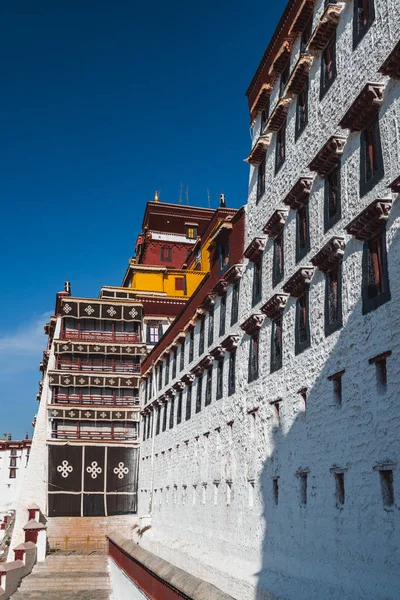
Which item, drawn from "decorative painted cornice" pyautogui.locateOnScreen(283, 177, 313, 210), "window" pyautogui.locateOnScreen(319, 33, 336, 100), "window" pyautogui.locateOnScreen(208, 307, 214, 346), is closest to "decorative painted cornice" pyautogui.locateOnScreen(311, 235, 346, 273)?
"decorative painted cornice" pyautogui.locateOnScreen(283, 177, 313, 210)

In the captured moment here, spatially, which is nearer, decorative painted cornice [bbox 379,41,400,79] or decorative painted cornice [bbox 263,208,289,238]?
decorative painted cornice [bbox 379,41,400,79]

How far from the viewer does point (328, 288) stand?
47.1ft

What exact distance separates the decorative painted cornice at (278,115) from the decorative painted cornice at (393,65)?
6171 mm

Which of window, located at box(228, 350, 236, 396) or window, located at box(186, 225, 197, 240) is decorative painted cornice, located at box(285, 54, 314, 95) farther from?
window, located at box(186, 225, 197, 240)

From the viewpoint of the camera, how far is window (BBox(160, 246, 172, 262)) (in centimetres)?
5175

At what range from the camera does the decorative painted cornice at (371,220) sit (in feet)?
39.2

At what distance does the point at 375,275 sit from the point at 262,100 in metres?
10.4

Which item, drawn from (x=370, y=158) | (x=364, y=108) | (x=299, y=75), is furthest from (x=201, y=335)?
(x=364, y=108)

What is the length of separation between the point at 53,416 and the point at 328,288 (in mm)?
27553

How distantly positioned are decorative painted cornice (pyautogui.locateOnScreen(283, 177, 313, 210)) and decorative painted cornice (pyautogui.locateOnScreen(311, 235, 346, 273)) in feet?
6.58

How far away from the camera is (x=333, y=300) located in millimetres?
14062

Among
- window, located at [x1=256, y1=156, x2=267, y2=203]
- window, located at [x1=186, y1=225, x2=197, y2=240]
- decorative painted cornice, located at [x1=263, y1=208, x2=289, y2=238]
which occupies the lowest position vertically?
decorative painted cornice, located at [x1=263, y1=208, x2=289, y2=238]

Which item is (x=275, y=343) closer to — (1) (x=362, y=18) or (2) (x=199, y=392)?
(1) (x=362, y=18)

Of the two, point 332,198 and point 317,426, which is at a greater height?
point 332,198
